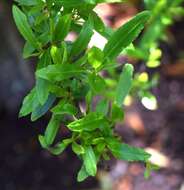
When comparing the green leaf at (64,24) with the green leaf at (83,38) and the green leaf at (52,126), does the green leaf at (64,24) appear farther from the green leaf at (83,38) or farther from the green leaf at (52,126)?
the green leaf at (52,126)

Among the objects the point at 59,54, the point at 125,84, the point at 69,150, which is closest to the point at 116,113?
the point at 125,84

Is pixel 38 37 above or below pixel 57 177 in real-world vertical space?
above

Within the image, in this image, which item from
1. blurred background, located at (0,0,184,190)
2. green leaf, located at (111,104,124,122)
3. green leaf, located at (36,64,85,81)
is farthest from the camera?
blurred background, located at (0,0,184,190)

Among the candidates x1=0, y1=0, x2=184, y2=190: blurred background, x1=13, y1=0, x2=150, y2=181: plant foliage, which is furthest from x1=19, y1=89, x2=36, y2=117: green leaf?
x1=0, y1=0, x2=184, y2=190: blurred background

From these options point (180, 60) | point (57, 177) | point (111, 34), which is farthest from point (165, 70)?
point (111, 34)

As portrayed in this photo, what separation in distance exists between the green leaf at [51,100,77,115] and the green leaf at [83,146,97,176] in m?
0.06

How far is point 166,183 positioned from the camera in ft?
6.82

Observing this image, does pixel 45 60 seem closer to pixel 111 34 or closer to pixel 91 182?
pixel 111 34

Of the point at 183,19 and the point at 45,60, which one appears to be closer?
the point at 45,60

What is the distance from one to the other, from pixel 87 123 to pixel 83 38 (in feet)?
0.38

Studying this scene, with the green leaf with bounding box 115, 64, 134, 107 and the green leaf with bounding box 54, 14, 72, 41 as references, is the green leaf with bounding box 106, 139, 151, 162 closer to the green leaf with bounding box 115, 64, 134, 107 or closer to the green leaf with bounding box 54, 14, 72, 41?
the green leaf with bounding box 115, 64, 134, 107

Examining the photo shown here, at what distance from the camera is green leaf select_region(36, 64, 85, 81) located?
67 centimetres

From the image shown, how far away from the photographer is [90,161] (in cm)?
73

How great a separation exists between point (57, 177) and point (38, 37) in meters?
1.48
